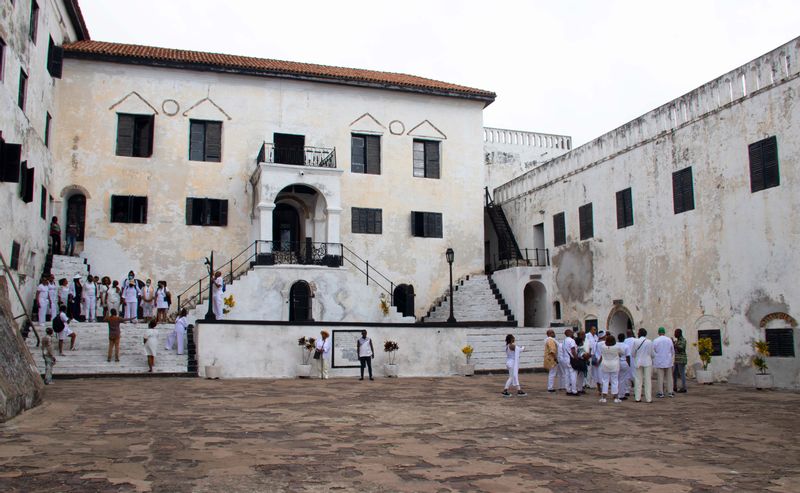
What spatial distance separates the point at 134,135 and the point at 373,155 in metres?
9.71

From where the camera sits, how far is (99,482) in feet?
20.9

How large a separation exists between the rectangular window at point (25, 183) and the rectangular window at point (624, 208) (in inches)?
745

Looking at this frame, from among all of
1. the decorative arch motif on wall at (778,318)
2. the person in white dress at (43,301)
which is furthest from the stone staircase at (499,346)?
the person in white dress at (43,301)

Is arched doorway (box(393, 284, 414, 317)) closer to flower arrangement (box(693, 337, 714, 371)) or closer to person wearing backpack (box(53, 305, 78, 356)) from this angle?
flower arrangement (box(693, 337, 714, 371))

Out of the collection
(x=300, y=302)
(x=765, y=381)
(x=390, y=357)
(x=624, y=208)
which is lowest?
(x=765, y=381)

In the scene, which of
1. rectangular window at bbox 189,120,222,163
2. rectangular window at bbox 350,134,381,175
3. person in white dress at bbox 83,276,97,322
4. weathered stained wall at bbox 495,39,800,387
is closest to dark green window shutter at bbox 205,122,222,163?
rectangular window at bbox 189,120,222,163

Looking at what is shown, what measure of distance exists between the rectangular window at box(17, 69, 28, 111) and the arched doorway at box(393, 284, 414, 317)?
1546 cm

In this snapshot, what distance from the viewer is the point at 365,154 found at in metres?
29.5

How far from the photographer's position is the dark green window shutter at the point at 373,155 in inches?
1159

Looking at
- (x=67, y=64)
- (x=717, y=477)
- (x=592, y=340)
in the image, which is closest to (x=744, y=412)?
(x=592, y=340)

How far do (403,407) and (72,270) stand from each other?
1616 centimetres

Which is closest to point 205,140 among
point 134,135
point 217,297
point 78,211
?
point 134,135

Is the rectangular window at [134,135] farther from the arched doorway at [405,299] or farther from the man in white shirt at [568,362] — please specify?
the man in white shirt at [568,362]

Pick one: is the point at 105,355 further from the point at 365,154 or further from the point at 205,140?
the point at 365,154
